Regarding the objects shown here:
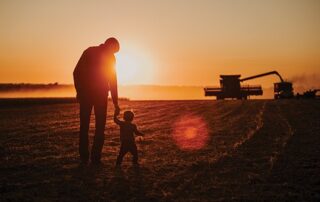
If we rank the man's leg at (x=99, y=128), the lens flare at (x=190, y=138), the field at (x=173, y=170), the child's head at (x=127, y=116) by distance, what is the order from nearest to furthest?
the field at (x=173, y=170) < the man's leg at (x=99, y=128) < the child's head at (x=127, y=116) < the lens flare at (x=190, y=138)

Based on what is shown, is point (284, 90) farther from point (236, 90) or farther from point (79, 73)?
point (79, 73)

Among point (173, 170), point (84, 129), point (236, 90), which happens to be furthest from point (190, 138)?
point (236, 90)

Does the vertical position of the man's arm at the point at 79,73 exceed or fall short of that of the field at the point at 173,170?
it exceeds it

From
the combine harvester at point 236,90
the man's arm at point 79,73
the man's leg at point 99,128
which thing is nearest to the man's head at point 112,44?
the man's arm at point 79,73

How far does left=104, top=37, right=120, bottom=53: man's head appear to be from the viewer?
902 centimetres

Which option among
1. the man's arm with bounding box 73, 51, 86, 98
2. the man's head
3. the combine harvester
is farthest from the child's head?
the combine harvester

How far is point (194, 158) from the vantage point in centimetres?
970

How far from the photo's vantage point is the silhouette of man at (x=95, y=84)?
9039 mm

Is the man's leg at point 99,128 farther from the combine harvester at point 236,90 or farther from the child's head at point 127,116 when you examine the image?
the combine harvester at point 236,90

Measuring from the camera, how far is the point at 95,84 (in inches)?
358

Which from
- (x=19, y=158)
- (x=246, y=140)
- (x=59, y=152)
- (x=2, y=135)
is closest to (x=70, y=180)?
(x=19, y=158)

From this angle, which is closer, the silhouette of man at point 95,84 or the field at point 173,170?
the field at point 173,170

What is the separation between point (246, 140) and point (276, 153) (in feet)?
8.61

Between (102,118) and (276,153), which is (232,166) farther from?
(102,118)
